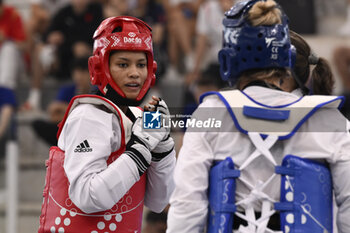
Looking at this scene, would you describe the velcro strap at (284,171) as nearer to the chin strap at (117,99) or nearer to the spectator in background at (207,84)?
the chin strap at (117,99)

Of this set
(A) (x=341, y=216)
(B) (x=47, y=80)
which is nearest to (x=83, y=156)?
(A) (x=341, y=216)

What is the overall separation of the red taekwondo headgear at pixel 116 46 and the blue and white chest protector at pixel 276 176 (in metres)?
0.41

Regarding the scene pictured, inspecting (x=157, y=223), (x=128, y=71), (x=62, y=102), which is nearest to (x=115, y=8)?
(x=62, y=102)

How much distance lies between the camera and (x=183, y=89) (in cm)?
938

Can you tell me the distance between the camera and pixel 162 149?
394cm

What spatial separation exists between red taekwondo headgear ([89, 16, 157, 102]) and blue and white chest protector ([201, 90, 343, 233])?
409 mm

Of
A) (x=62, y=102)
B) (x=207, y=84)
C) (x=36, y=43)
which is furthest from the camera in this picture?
(x=36, y=43)

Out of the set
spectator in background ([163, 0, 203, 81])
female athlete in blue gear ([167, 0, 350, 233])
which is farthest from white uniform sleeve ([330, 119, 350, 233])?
spectator in background ([163, 0, 203, 81])

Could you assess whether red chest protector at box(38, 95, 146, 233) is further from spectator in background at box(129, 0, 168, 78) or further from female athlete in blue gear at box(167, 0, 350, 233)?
spectator in background at box(129, 0, 168, 78)

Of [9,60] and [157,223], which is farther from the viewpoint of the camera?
[9,60]

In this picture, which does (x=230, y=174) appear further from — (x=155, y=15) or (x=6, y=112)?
(x=155, y=15)

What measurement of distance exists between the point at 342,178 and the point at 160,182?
0.90 metres

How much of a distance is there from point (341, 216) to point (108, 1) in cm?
608

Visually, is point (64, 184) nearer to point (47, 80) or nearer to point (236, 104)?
point (236, 104)
